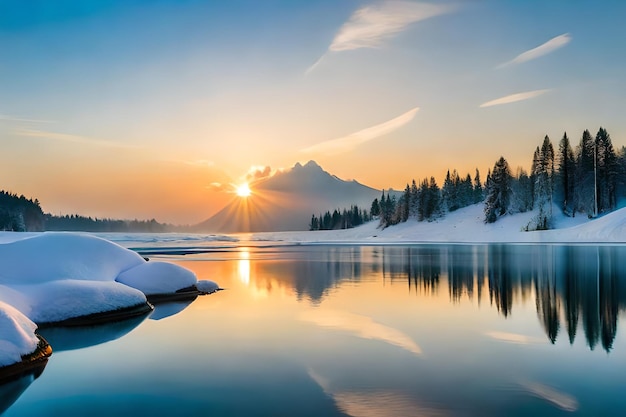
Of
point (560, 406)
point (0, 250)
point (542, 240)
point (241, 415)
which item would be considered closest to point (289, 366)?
point (241, 415)

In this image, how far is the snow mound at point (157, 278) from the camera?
809 inches

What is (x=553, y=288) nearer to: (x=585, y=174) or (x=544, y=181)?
(x=544, y=181)

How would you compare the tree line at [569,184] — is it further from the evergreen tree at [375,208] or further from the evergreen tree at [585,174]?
the evergreen tree at [375,208]

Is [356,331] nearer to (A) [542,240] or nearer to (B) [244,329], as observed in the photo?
(B) [244,329]

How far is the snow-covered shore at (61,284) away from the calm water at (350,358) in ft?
3.04

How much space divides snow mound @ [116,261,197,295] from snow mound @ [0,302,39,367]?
9517 millimetres

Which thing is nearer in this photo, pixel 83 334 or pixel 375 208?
pixel 83 334

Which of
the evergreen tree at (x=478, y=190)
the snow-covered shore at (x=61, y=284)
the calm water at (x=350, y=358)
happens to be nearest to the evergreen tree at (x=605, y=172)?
the evergreen tree at (x=478, y=190)

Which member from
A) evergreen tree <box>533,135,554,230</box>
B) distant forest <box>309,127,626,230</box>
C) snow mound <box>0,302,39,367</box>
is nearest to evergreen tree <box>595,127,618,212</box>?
distant forest <box>309,127,626,230</box>

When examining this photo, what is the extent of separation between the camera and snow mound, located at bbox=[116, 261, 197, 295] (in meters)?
20.5

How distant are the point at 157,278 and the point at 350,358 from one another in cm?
1313

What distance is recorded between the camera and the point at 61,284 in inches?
606

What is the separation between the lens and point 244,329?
567 inches

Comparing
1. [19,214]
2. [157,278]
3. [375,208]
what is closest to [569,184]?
[375,208]
